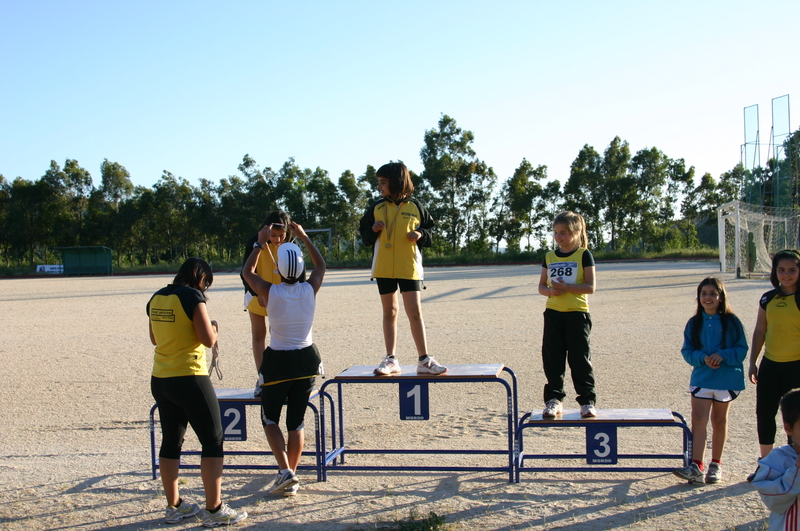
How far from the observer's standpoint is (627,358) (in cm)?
920

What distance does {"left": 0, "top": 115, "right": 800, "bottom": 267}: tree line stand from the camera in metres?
53.3

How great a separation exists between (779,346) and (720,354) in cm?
36

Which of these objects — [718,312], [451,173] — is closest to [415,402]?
[718,312]

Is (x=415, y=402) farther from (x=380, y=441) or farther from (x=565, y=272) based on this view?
(x=565, y=272)

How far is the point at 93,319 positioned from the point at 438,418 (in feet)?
41.7

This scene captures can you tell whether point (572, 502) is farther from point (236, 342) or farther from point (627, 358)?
point (236, 342)

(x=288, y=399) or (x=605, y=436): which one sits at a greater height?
(x=288, y=399)

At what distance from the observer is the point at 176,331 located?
159 inches

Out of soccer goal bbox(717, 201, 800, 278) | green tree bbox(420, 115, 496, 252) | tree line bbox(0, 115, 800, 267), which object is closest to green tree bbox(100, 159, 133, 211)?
tree line bbox(0, 115, 800, 267)

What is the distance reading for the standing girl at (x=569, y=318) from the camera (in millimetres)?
4828

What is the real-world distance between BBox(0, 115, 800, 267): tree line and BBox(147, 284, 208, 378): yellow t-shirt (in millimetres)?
44481

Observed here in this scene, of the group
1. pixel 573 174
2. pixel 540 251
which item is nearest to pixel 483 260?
pixel 540 251

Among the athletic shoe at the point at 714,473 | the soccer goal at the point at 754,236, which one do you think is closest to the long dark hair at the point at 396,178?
the athletic shoe at the point at 714,473

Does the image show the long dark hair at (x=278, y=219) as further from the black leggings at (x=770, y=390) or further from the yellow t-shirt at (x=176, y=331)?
the black leggings at (x=770, y=390)
